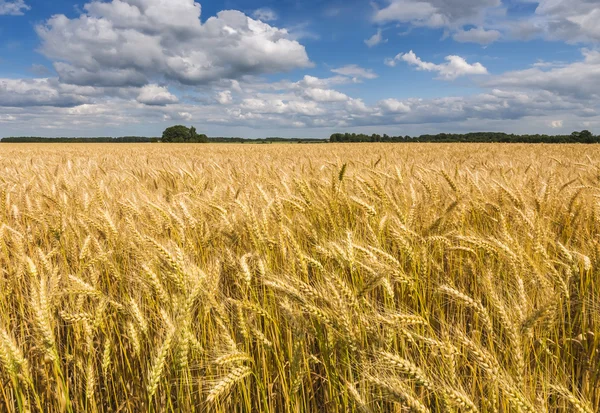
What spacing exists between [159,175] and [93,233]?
8.09 ft

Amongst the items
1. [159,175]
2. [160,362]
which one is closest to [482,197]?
[160,362]

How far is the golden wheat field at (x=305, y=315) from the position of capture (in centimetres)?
120

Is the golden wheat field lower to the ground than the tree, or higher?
lower

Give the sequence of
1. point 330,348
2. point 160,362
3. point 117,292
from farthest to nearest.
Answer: point 117,292
point 330,348
point 160,362

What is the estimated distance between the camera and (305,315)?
1612 mm

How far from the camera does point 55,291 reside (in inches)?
60.3

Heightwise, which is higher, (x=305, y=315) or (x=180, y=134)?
(x=180, y=134)

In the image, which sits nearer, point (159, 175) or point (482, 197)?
point (482, 197)

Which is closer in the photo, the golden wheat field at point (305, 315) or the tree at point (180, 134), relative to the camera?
the golden wheat field at point (305, 315)

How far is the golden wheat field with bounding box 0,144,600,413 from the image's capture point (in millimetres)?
1196

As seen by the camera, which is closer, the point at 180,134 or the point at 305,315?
the point at 305,315

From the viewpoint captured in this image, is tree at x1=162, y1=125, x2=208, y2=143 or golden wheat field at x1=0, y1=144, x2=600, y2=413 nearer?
golden wheat field at x1=0, y1=144, x2=600, y2=413

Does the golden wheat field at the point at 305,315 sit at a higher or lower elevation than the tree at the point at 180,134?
lower

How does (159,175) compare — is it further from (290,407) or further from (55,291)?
(290,407)
